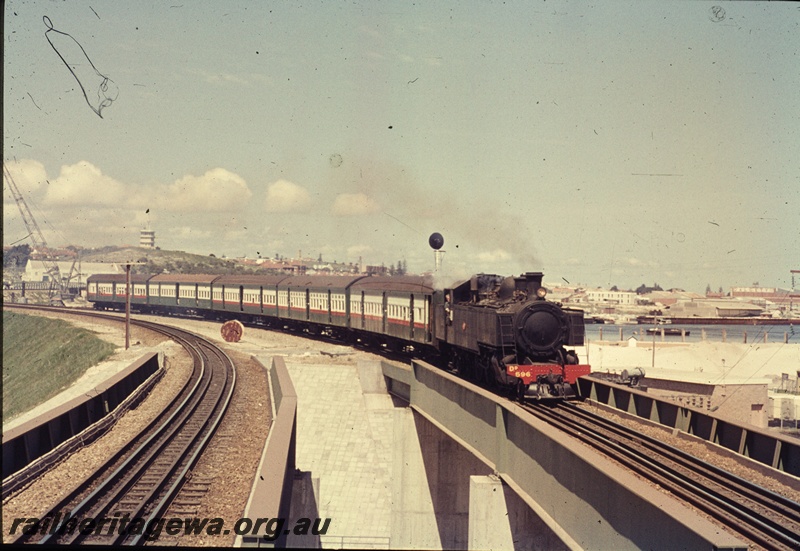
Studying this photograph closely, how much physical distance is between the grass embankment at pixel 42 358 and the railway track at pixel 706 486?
26286mm

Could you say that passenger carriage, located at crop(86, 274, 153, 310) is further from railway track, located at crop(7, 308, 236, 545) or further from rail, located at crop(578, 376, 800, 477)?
rail, located at crop(578, 376, 800, 477)

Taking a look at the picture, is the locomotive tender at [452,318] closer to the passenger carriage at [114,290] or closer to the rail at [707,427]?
the rail at [707,427]

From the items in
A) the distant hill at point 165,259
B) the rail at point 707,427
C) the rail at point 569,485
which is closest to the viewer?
the rail at point 569,485

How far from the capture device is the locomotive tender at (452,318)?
20.3 meters

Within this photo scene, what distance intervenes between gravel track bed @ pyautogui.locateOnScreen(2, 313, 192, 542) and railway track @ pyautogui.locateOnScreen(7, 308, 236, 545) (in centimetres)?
33

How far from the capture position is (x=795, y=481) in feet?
42.0

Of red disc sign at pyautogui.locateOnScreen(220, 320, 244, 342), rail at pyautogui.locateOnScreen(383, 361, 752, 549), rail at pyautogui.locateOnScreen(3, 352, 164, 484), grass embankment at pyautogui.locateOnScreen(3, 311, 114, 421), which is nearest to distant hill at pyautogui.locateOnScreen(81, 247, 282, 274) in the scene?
grass embankment at pyautogui.locateOnScreen(3, 311, 114, 421)

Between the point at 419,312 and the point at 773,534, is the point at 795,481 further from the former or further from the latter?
the point at 419,312

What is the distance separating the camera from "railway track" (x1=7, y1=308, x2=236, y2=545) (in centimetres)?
1101

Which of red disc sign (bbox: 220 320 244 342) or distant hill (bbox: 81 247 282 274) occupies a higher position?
distant hill (bbox: 81 247 282 274)

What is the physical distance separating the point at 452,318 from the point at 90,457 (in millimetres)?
12238

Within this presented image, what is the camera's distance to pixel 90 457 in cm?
1661

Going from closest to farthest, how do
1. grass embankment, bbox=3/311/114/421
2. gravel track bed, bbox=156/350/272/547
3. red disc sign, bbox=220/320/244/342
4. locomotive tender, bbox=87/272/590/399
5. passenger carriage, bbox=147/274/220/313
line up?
gravel track bed, bbox=156/350/272/547
locomotive tender, bbox=87/272/590/399
grass embankment, bbox=3/311/114/421
red disc sign, bbox=220/320/244/342
passenger carriage, bbox=147/274/220/313

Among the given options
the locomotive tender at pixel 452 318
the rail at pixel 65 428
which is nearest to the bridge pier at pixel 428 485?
the locomotive tender at pixel 452 318
